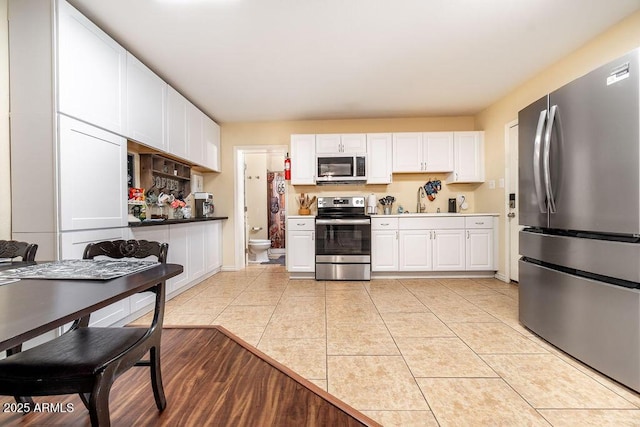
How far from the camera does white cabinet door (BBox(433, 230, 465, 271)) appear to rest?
403cm

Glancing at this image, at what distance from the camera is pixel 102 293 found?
2.73 ft

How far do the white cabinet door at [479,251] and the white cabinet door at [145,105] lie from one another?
4.03 m

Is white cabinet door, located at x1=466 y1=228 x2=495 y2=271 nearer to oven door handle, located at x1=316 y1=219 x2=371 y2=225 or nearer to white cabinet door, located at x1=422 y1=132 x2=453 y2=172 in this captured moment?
white cabinet door, located at x1=422 y1=132 x2=453 y2=172

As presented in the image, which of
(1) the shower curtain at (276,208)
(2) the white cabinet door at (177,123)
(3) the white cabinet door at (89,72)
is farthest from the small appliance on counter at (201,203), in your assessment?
(1) the shower curtain at (276,208)

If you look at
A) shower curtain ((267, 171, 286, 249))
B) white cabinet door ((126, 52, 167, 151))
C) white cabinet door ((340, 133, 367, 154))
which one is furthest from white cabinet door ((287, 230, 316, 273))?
shower curtain ((267, 171, 286, 249))

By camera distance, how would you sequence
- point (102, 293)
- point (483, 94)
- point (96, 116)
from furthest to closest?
1. point (483, 94)
2. point (96, 116)
3. point (102, 293)

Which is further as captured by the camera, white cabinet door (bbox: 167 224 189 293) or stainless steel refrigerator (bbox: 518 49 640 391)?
white cabinet door (bbox: 167 224 189 293)

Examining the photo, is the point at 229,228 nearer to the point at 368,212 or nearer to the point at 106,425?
the point at 368,212

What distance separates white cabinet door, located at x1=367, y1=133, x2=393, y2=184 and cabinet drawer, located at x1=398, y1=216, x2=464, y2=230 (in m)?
0.71

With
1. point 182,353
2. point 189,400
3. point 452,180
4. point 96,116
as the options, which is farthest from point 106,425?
point 452,180

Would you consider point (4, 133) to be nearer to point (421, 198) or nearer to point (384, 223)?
point (384, 223)

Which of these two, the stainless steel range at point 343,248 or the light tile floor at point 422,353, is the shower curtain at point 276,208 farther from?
the light tile floor at point 422,353

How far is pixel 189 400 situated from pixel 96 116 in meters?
2.09

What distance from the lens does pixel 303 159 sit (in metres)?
4.40
